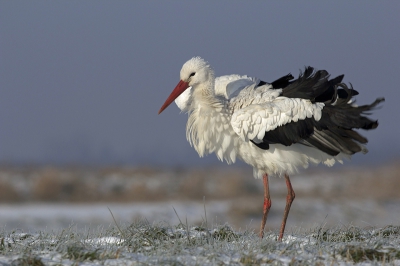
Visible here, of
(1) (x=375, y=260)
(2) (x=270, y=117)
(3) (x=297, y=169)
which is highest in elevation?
(2) (x=270, y=117)

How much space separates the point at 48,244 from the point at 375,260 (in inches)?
104

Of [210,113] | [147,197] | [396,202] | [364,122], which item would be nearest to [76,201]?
[147,197]

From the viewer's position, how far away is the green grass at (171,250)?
14.0ft

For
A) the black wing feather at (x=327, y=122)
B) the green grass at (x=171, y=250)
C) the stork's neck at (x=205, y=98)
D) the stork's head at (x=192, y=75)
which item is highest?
the stork's head at (x=192, y=75)

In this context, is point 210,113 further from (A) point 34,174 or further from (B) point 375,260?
(A) point 34,174

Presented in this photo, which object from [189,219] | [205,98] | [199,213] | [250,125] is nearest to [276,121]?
[250,125]

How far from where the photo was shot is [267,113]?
21.0ft

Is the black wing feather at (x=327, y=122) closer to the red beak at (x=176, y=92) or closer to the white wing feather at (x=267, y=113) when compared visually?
the white wing feather at (x=267, y=113)

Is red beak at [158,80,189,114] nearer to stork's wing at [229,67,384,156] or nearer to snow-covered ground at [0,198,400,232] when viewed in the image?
stork's wing at [229,67,384,156]

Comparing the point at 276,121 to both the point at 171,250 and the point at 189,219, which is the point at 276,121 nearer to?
the point at 171,250

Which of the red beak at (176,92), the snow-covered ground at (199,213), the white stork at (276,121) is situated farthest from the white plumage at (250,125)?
the snow-covered ground at (199,213)

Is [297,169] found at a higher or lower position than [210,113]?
lower

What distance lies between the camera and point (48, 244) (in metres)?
4.95

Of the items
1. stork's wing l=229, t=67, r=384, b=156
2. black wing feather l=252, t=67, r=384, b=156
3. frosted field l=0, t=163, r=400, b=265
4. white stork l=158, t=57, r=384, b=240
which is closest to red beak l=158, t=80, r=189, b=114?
white stork l=158, t=57, r=384, b=240
